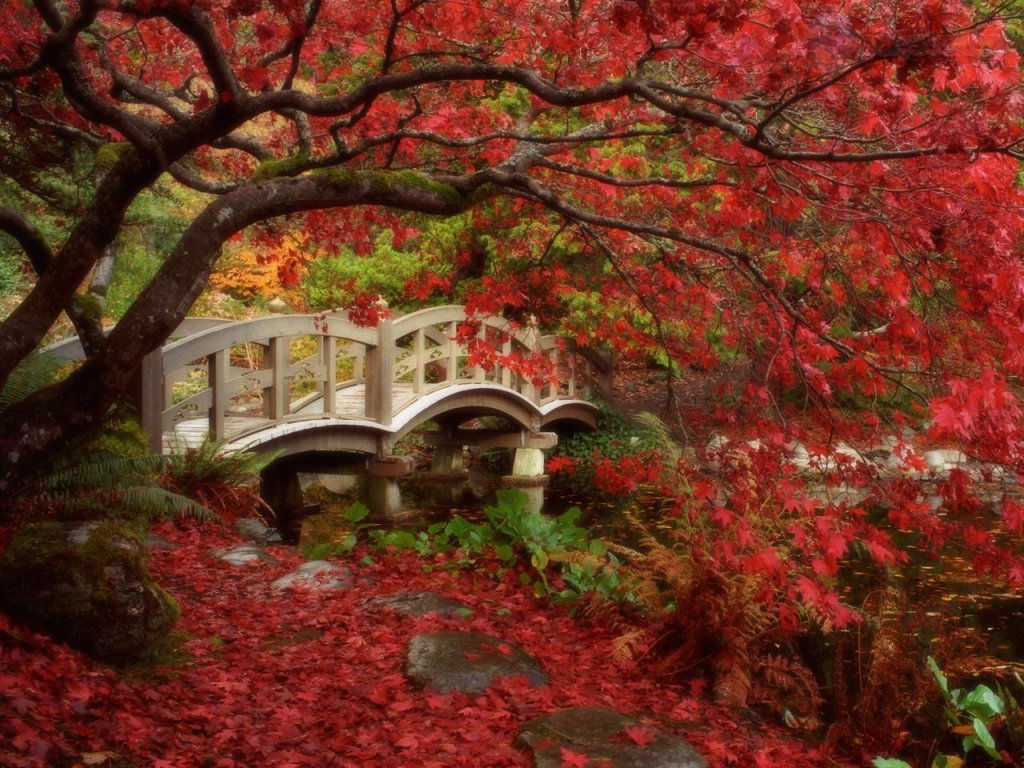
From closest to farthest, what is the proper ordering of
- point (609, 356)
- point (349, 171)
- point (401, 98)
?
1. point (349, 171)
2. point (401, 98)
3. point (609, 356)

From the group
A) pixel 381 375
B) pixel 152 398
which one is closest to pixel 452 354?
pixel 381 375

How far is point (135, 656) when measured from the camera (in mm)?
4477

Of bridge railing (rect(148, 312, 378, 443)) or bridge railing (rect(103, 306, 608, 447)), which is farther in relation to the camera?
bridge railing (rect(103, 306, 608, 447))

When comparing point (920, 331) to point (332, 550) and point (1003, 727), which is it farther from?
point (332, 550)

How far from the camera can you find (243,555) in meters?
7.04

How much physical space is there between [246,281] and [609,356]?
22.2 feet

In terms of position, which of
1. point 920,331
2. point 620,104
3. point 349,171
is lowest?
point 920,331

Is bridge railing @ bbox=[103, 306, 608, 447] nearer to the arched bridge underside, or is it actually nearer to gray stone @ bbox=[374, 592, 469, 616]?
the arched bridge underside

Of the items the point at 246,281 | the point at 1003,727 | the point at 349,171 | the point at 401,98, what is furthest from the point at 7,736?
the point at 246,281

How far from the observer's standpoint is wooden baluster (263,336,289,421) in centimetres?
918

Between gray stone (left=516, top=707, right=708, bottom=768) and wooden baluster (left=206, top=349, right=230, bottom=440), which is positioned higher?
wooden baluster (left=206, top=349, right=230, bottom=440)

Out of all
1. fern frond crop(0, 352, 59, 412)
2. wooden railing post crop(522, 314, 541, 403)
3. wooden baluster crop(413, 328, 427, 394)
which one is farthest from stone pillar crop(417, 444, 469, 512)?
fern frond crop(0, 352, 59, 412)

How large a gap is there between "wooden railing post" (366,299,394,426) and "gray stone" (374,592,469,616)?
185 inches

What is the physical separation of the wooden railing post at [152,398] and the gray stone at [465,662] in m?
3.42
